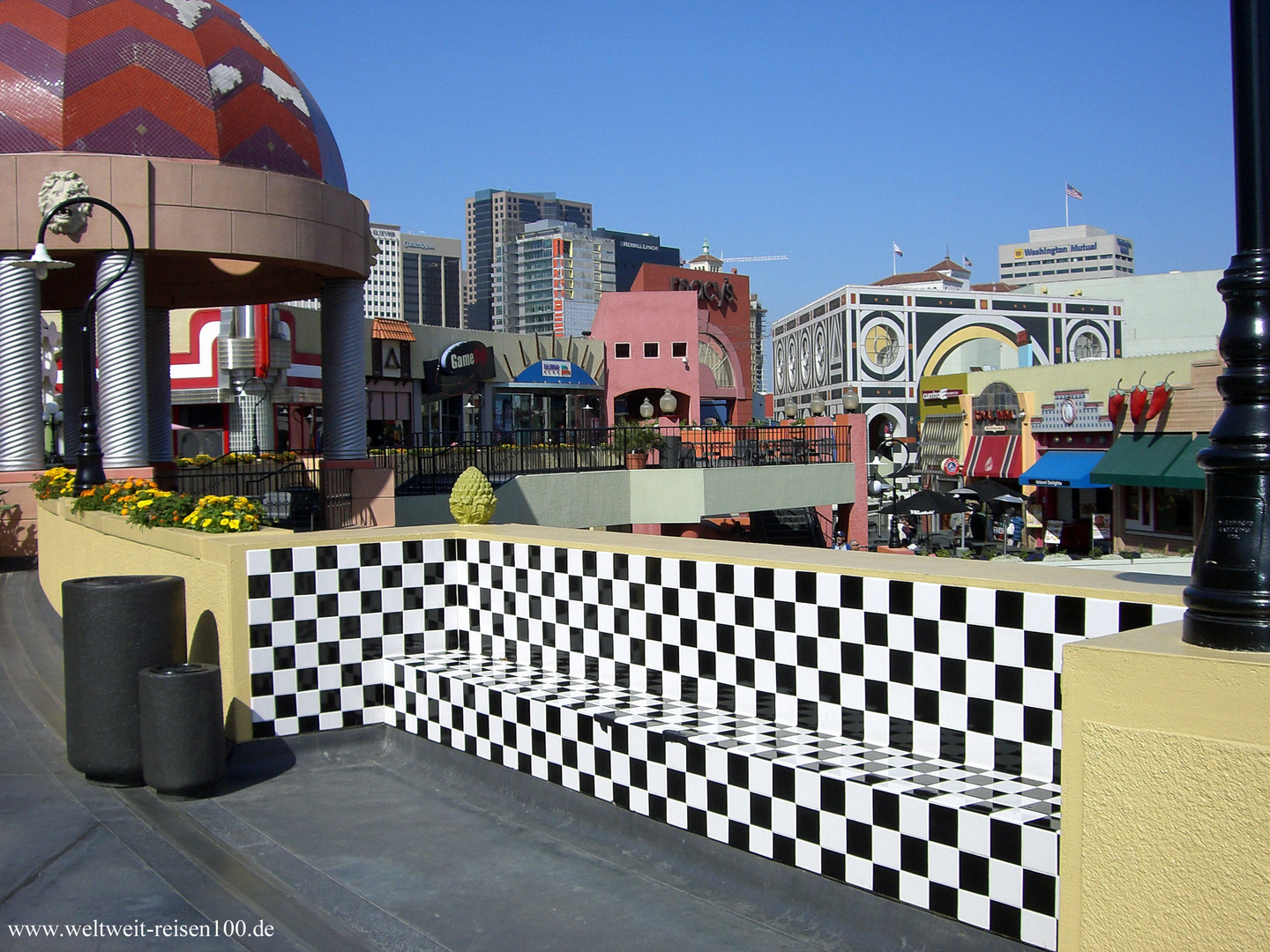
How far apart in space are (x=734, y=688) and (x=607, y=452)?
19254 millimetres

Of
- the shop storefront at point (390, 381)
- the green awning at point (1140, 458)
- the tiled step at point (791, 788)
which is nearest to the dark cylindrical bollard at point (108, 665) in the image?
the tiled step at point (791, 788)

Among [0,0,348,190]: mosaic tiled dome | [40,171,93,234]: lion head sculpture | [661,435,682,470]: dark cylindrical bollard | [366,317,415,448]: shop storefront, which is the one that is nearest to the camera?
[40,171,93,234]: lion head sculpture

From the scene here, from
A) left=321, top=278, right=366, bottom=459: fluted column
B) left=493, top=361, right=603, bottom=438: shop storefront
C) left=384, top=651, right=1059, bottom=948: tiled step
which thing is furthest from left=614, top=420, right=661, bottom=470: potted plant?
left=384, top=651, right=1059, bottom=948: tiled step

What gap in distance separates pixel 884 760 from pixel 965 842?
709 millimetres

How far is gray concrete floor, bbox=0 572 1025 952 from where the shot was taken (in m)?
4.21

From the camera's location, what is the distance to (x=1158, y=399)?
107 ft

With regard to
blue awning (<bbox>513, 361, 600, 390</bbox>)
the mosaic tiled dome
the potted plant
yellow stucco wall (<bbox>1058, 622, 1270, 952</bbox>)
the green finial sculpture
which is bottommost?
yellow stucco wall (<bbox>1058, 622, 1270, 952</bbox>)

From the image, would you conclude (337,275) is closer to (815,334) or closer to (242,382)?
(242,382)

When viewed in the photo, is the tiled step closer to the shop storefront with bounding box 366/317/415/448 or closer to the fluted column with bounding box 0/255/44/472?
the fluted column with bounding box 0/255/44/472

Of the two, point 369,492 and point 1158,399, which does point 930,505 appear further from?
point 369,492

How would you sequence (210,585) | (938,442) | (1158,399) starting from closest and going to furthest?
(210,585) → (1158,399) → (938,442)

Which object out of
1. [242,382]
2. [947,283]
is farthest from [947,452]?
[947,283]

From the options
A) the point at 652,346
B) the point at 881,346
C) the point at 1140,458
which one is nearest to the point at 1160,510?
the point at 1140,458

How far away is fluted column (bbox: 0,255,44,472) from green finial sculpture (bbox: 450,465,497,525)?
35.6 feet
